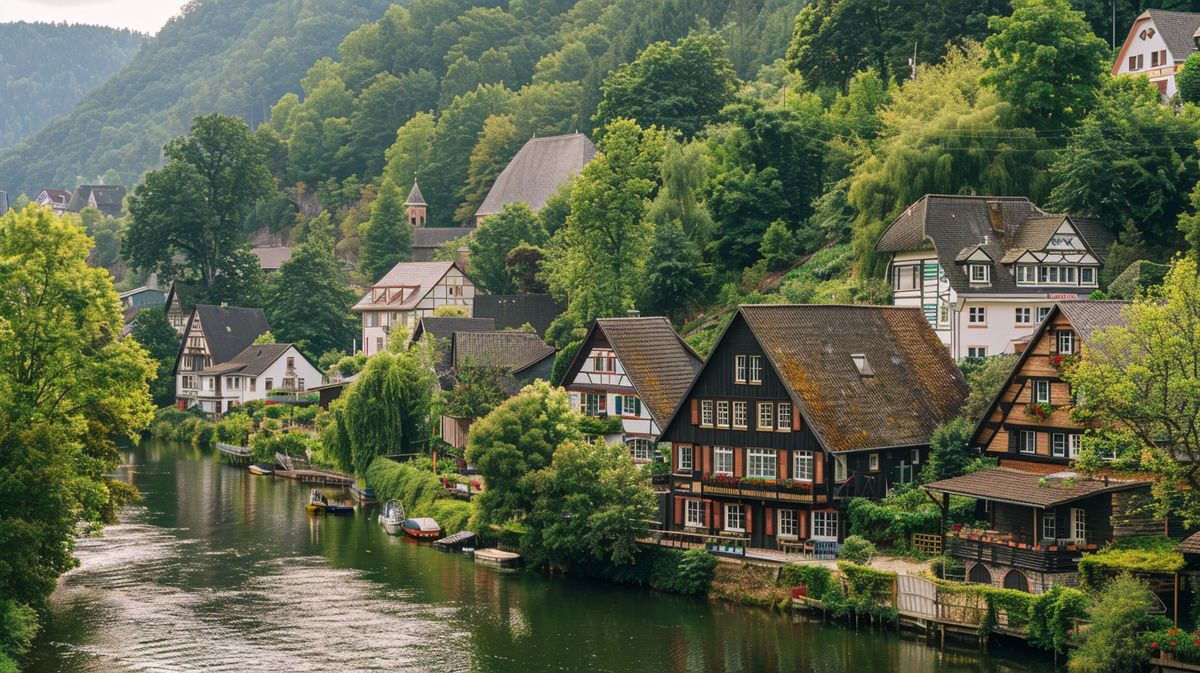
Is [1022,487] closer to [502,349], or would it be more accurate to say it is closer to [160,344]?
[502,349]

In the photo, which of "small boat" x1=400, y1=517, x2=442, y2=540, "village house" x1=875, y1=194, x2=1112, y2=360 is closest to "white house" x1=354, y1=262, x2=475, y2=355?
"small boat" x1=400, y1=517, x2=442, y2=540

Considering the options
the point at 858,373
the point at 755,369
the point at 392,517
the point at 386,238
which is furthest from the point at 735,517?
the point at 386,238

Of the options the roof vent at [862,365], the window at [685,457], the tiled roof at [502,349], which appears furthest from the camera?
the tiled roof at [502,349]

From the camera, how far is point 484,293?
11519 centimetres

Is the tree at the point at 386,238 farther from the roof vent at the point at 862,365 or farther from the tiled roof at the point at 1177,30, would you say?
the roof vent at the point at 862,365

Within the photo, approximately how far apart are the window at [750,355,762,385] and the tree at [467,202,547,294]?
5925 centimetres

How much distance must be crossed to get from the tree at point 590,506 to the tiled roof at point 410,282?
5814 centimetres

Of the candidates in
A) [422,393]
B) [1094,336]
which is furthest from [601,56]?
[1094,336]

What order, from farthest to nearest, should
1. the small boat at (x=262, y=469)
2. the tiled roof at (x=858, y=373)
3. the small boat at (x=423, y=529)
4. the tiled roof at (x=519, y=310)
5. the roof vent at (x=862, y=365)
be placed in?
the tiled roof at (x=519, y=310) → the small boat at (x=262, y=469) → the small boat at (x=423, y=529) → the roof vent at (x=862, y=365) → the tiled roof at (x=858, y=373)

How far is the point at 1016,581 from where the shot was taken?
47344 millimetres

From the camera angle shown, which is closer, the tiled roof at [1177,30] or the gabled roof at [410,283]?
the tiled roof at [1177,30]

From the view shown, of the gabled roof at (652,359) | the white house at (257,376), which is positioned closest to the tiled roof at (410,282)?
the white house at (257,376)

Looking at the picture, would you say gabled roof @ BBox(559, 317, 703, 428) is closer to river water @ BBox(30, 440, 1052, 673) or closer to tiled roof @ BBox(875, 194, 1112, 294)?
river water @ BBox(30, 440, 1052, 673)

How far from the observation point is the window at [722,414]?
56.8m
